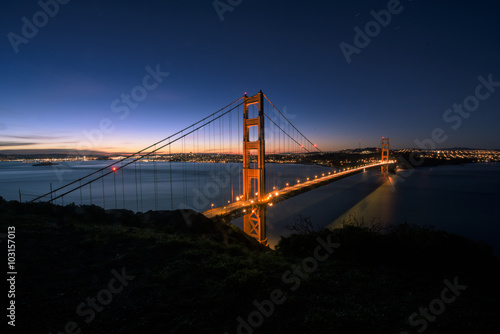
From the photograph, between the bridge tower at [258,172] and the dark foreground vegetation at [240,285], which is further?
the bridge tower at [258,172]

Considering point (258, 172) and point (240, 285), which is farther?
point (258, 172)

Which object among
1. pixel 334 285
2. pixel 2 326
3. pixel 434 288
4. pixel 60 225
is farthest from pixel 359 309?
pixel 60 225

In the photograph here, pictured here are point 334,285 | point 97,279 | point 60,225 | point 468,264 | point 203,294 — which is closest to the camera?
point 203,294

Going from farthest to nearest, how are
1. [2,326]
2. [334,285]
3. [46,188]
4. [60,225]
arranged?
[46,188] → [60,225] → [334,285] → [2,326]

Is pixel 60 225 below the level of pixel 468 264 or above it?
above

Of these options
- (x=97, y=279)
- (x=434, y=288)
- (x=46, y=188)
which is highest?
(x=97, y=279)

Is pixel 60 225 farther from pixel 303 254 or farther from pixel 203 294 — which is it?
pixel 303 254

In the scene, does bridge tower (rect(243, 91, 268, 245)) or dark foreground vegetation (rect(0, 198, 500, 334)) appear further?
bridge tower (rect(243, 91, 268, 245))

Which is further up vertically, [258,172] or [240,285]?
[258,172]
